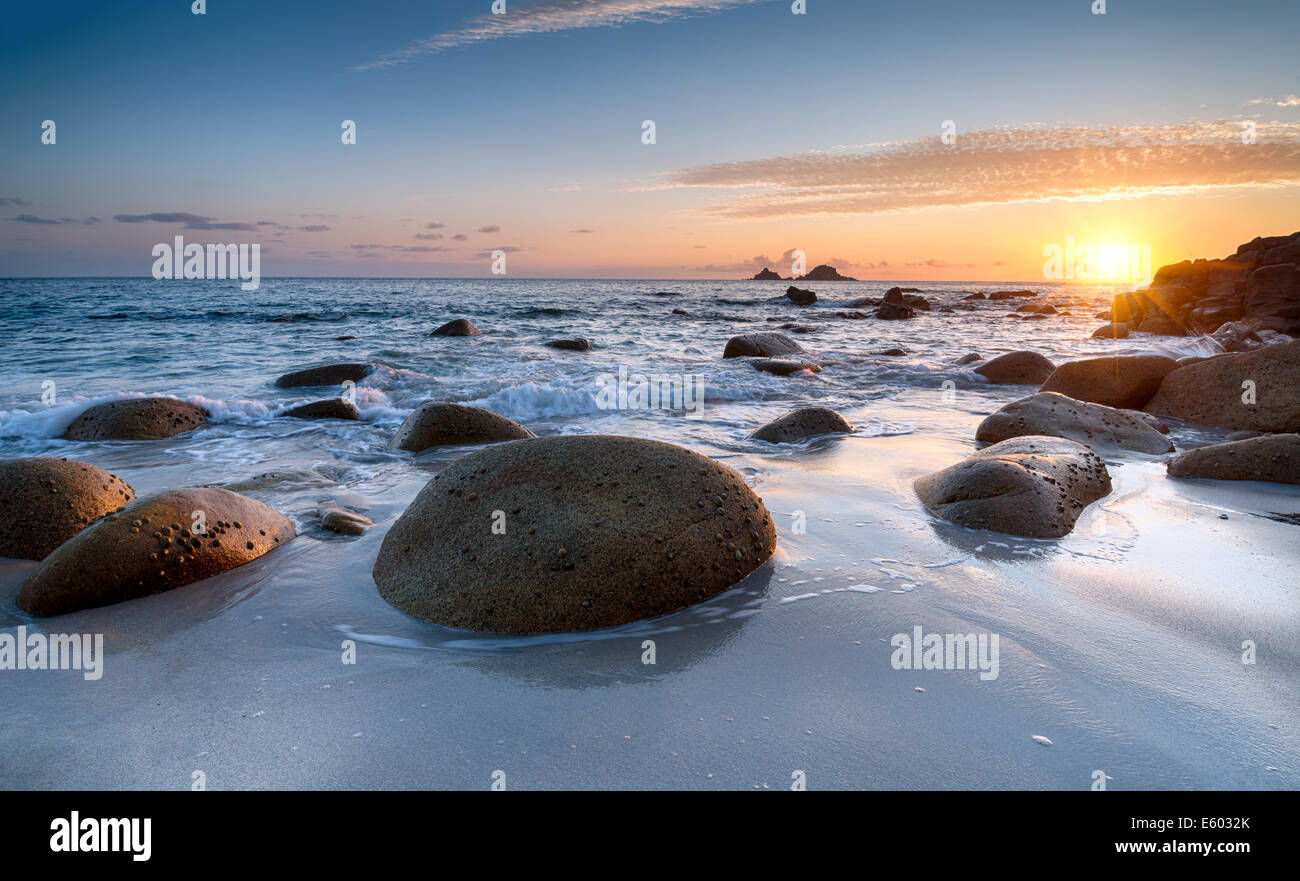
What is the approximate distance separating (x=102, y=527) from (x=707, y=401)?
A: 7.88 m

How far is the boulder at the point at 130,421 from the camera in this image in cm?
751

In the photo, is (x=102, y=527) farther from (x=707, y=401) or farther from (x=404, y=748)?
(x=707, y=401)

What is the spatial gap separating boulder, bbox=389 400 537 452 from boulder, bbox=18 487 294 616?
2.85 meters

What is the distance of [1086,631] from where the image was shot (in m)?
3.06

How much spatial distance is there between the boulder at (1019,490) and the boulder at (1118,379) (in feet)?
14.8

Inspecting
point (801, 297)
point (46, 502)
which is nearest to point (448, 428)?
point (46, 502)

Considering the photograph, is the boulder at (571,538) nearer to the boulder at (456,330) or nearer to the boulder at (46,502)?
the boulder at (46,502)

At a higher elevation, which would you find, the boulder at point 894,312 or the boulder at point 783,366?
the boulder at point 894,312

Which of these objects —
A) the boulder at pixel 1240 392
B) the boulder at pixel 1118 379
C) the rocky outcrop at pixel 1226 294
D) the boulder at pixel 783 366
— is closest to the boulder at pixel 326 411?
the boulder at pixel 783 366

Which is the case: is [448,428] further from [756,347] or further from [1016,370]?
[756,347]

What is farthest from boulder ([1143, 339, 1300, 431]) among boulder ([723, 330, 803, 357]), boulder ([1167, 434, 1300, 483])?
boulder ([723, 330, 803, 357])

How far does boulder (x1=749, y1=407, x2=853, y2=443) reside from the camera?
7273 millimetres

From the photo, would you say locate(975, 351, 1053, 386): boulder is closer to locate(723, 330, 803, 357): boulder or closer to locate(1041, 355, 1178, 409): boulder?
locate(1041, 355, 1178, 409): boulder
